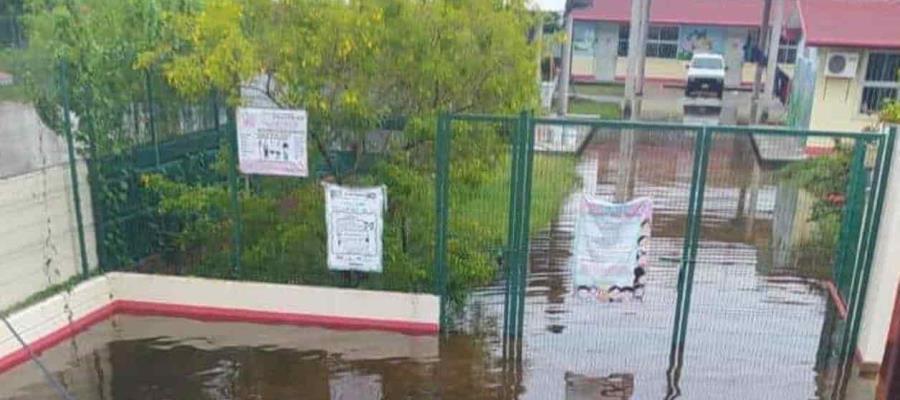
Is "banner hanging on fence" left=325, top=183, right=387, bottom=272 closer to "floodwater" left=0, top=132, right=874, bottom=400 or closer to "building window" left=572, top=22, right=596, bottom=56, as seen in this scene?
"floodwater" left=0, top=132, right=874, bottom=400

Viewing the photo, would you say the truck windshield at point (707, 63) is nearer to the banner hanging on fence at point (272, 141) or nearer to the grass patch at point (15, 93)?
the banner hanging on fence at point (272, 141)

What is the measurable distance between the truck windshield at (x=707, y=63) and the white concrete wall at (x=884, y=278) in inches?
896

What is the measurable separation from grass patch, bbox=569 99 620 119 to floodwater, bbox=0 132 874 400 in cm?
1468

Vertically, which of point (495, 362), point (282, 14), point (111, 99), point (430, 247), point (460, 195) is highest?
point (282, 14)

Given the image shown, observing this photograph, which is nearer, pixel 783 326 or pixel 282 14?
pixel 282 14

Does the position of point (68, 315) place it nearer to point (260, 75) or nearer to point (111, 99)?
point (111, 99)

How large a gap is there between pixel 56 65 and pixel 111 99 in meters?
0.70

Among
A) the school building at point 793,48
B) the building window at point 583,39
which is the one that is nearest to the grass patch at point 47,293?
the school building at point 793,48

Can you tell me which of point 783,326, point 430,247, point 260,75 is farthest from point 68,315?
point 783,326

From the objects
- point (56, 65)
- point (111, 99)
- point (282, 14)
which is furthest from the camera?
point (111, 99)

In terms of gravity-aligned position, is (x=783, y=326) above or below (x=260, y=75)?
below

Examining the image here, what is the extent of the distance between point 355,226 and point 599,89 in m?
24.5

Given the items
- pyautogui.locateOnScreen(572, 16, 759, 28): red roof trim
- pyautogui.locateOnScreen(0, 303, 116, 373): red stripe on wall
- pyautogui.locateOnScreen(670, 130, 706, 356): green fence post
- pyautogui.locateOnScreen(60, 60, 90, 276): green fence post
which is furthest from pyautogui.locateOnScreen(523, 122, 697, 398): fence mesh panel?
pyautogui.locateOnScreen(572, 16, 759, 28): red roof trim

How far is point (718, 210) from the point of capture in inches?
314
